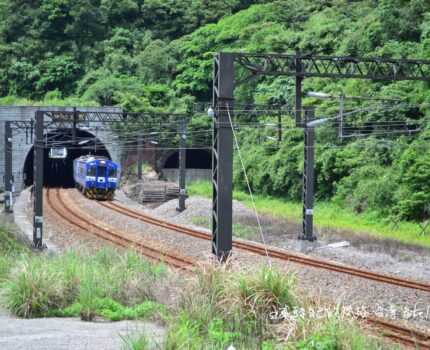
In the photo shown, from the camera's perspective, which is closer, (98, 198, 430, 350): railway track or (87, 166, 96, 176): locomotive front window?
(98, 198, 430, 350): railway track

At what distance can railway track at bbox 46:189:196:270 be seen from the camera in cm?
2060

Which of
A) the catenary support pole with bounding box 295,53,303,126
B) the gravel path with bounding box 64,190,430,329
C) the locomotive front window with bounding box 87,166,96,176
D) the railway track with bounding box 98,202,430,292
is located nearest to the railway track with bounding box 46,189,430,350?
the railway track with bounding box 98,202,430,292

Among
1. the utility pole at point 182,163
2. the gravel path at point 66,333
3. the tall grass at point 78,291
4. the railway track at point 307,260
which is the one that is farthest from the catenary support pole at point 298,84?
the utility pole at point 182,163

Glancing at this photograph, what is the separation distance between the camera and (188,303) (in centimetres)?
1103

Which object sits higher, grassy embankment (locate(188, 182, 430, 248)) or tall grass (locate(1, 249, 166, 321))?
tall grass (locate(1, 249, 166, 321))

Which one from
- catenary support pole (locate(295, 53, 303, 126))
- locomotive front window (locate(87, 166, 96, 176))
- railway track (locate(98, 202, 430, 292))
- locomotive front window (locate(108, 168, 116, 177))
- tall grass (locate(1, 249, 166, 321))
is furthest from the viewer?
locomotive front window (locate(108, 168, 116, 177))

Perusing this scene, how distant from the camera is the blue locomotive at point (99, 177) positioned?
44.5m

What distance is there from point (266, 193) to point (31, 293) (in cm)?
3104

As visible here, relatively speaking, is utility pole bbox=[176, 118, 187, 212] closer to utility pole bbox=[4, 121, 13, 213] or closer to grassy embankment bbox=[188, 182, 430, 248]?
grassy embankment bbox=[188, 182, 430, 248]

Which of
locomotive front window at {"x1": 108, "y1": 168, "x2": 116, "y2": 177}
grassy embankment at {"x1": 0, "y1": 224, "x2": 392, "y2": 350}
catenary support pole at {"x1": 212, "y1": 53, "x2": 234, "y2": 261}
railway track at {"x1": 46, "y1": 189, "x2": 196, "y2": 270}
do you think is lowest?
railway track at {"x1": 46, "y1": 189, "x2": 196, "y2": 270}

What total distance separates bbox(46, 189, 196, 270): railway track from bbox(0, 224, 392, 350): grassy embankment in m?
1.95

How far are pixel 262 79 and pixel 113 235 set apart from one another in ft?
86.3

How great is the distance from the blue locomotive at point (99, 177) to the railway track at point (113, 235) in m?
1.72

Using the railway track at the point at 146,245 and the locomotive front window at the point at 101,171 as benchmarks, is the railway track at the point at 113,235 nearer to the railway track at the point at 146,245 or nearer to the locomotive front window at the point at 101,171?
the railway track at the point at 146,245
